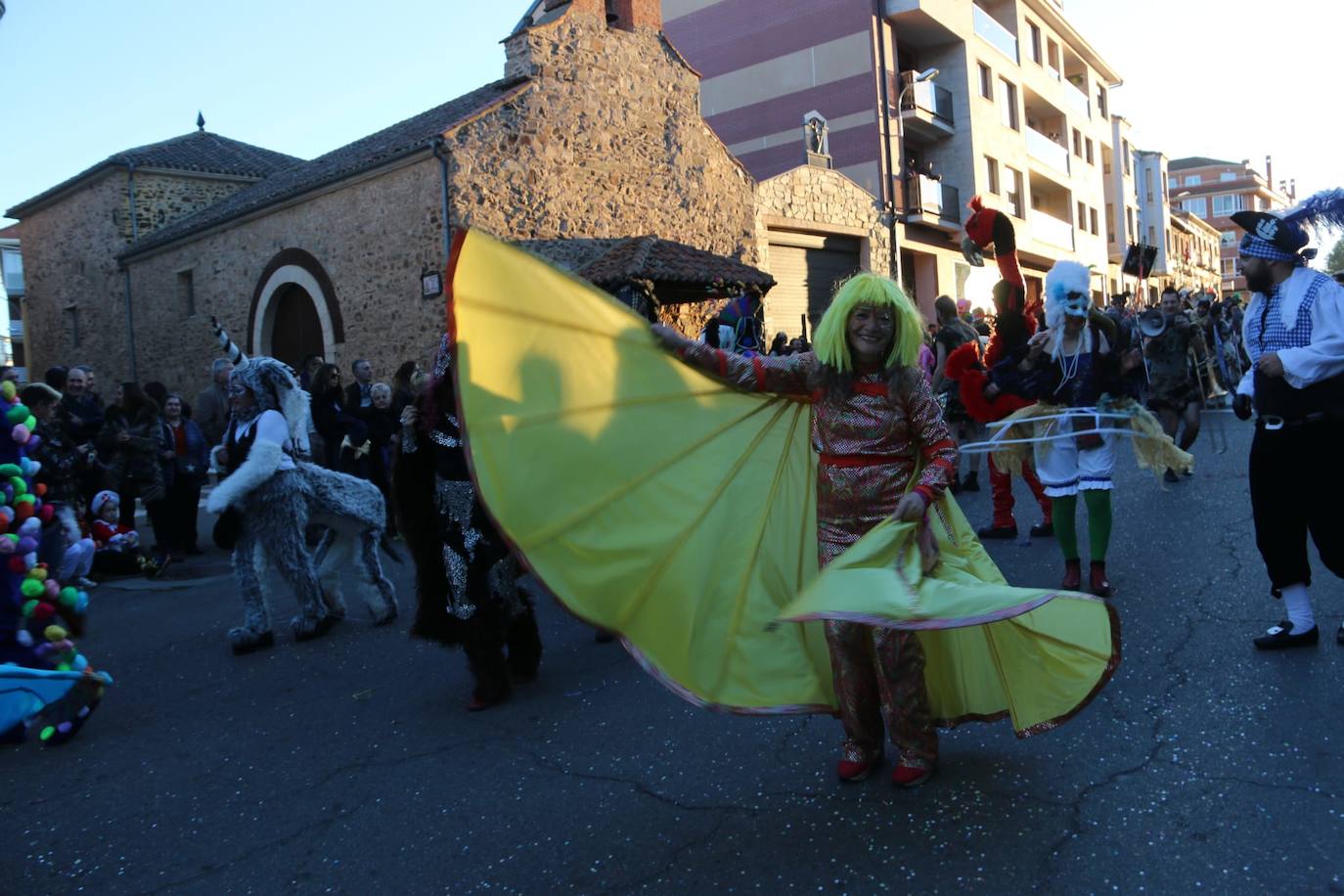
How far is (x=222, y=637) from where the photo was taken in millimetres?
6785

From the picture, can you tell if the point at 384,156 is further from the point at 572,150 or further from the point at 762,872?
the point at 762,872

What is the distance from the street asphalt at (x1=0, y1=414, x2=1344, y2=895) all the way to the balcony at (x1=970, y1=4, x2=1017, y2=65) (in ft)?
92.0

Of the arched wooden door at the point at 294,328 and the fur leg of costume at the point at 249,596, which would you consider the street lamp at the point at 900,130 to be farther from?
the fur leg of costume at the point at 249,596

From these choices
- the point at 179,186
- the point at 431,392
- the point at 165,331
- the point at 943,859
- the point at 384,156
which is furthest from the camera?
the point at 179,186

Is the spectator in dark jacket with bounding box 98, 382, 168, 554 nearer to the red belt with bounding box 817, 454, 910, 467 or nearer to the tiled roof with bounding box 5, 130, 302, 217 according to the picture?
the red belt with bounding box 817, 454, 910, 467

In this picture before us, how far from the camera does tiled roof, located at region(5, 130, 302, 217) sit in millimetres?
24609

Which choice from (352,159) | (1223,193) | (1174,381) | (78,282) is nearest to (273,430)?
(1174,381)

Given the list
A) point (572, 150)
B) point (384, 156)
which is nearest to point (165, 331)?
point (384, 156)

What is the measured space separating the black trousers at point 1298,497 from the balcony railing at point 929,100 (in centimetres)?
2419

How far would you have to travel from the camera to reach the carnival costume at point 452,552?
15.9 feet

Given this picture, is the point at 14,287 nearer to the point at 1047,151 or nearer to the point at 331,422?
the point at 1047,151

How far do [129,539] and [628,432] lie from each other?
3541mm

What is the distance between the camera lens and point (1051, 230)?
115 feet

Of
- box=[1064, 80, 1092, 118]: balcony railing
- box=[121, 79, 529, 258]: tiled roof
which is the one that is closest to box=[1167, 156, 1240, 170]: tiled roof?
box=[1064, 80, 1092, 118]: balcony railing
